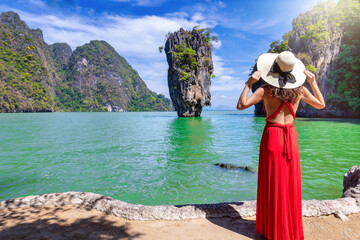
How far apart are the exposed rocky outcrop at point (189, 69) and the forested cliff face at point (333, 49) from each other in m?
19.2

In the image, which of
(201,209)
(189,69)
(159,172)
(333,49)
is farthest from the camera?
(189,69)

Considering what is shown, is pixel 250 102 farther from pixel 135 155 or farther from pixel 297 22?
pixel 297 22

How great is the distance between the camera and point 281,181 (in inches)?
97.5

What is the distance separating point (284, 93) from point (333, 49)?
45199 millimetres

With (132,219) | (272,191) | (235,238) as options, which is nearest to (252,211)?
(235,238)

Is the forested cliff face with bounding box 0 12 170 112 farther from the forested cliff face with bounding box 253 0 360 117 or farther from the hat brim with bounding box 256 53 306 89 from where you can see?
the hat brim with bounding box 256 53 306 89

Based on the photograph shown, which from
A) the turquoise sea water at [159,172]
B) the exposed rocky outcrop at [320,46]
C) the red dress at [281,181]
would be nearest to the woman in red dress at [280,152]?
the red dress at [281,181]

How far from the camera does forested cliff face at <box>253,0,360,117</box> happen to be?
3475 cm

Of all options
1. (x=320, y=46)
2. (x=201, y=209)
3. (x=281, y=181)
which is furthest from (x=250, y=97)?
(x=320, y=46)

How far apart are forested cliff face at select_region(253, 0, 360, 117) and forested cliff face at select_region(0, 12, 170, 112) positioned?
83.9 m

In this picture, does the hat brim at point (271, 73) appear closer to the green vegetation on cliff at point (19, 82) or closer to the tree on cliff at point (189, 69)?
the tree on cliff at point (189, 69)

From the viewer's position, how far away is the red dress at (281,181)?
8.11 ft

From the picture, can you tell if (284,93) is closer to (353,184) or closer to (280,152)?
(280,152)

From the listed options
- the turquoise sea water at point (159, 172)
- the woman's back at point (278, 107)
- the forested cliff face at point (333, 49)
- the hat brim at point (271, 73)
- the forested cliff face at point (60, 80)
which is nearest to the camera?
the hat brim at point (271, 73)
